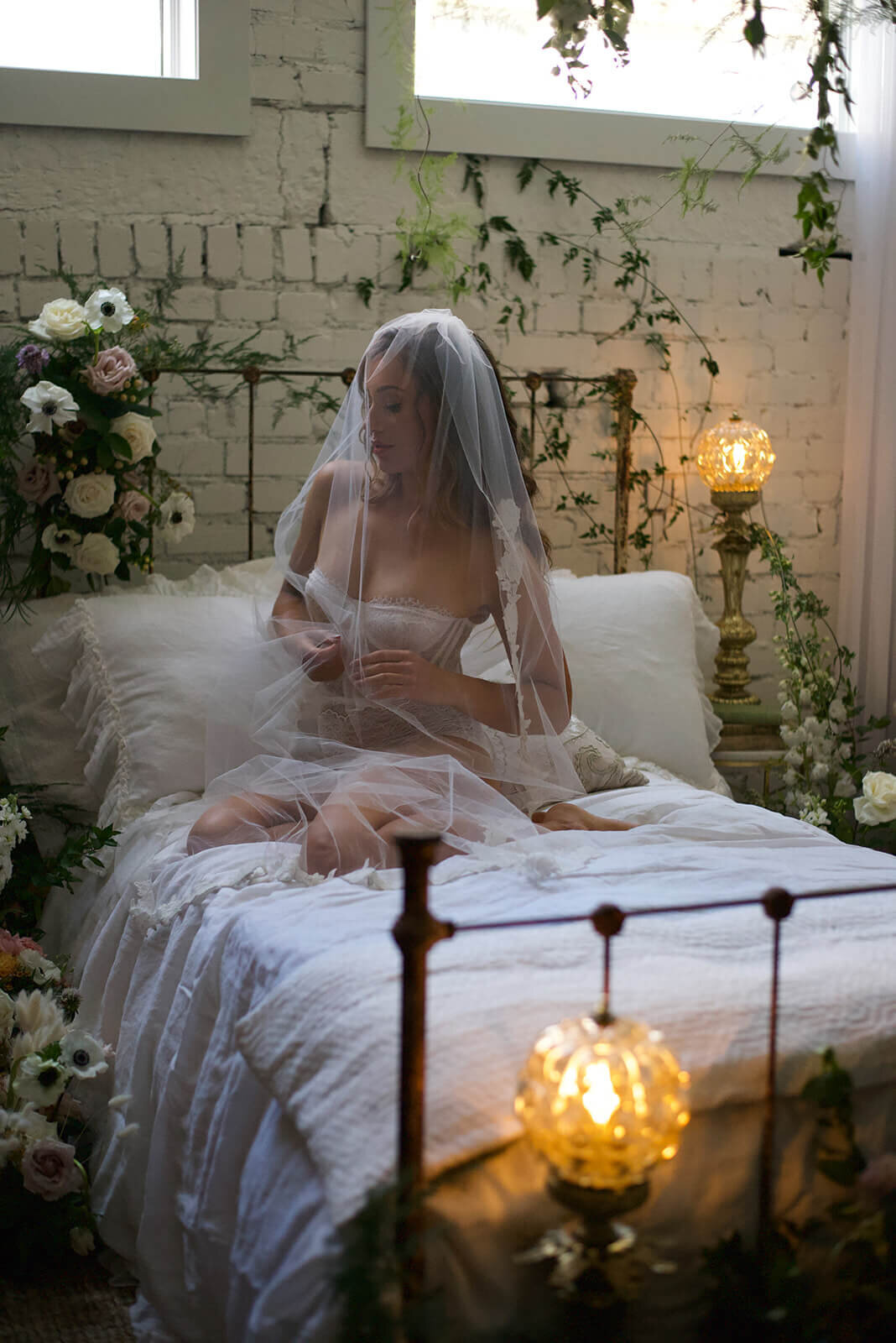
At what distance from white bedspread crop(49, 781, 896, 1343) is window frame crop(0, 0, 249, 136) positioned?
191 cm

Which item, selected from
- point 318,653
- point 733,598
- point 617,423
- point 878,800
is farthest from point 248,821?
point 617,423

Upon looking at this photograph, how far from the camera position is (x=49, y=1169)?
6.68ft

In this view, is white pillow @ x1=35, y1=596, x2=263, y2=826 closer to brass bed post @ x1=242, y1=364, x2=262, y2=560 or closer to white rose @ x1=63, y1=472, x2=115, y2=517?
white rose @ x1=63, y1=472, x2=115, y2=517

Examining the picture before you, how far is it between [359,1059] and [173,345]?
7.53 ft

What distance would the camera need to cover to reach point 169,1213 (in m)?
1.79

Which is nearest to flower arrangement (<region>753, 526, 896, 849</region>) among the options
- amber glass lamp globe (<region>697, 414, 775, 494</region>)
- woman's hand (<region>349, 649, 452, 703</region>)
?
amber glass lamp globe (<region>697, 414, 775, 494</region>)

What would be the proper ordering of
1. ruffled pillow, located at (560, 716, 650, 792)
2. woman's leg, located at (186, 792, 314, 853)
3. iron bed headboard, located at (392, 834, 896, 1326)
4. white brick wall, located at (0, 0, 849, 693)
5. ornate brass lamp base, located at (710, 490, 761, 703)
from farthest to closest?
ornate brass lamp base, located at (710, 490, 761, 703)
white brick wall, located at (0, 0, 849, 693)
ruffled pillow, located at (560, 716, 650, 792)
woman's leg, located at (186, 792, 314, 853)
iron bed headboard, located at (392, 834, 896, 1326)

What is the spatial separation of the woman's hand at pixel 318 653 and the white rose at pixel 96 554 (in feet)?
2.21

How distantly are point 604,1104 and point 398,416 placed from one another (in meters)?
1.61

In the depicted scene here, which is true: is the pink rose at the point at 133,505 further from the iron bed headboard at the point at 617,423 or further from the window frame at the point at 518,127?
the window frame at the point at 518,127

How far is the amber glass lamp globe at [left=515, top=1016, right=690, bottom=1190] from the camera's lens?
1096 millimetres

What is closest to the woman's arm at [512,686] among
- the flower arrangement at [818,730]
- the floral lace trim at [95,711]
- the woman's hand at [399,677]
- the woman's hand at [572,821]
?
the woman's hand at [399,677]

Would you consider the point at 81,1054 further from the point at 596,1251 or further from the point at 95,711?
the point at 596,1251

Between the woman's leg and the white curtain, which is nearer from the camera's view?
the woman's leg
